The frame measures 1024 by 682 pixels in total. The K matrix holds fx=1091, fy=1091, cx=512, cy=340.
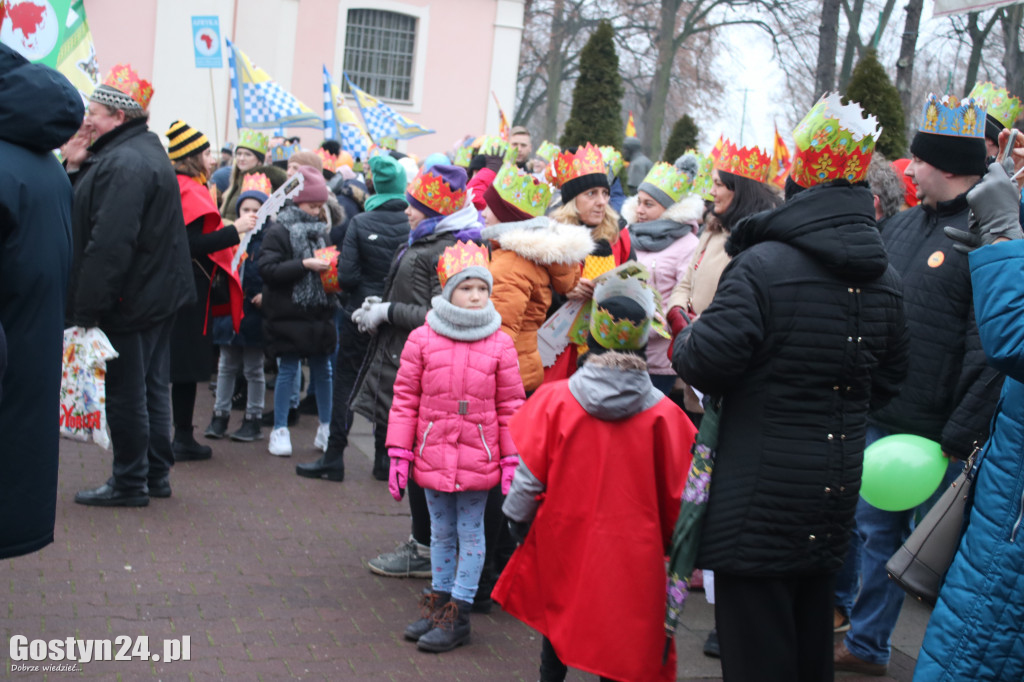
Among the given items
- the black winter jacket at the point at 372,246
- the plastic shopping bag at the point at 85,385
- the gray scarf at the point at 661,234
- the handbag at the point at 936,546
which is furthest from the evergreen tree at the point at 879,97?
the handbag at the point at 936,546

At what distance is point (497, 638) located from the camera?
4922mm

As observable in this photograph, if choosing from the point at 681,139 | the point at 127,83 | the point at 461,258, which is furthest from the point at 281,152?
the point at 681,139

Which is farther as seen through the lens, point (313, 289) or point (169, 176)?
point (313, 289)

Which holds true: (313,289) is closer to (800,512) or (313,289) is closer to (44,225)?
(44,225)

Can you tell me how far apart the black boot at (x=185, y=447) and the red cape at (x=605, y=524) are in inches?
166

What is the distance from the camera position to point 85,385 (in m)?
5.59

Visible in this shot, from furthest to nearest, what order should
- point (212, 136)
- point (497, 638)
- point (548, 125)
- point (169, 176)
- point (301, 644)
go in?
point (548, 125)
point (212, 136)
point (169, 176)
point (497, 638)
point (301, 644)

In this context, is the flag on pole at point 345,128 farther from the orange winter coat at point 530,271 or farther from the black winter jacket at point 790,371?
the black winter jacket at point 790,371

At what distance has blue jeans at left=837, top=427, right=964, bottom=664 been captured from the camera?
4.59 metres

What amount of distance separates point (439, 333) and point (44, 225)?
176 cm

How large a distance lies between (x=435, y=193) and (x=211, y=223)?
2.06 meters

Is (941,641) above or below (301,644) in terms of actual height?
above

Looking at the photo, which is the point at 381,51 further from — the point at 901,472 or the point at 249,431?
the point at 901,472

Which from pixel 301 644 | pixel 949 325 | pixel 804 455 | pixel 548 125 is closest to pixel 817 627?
pixel 804 455
